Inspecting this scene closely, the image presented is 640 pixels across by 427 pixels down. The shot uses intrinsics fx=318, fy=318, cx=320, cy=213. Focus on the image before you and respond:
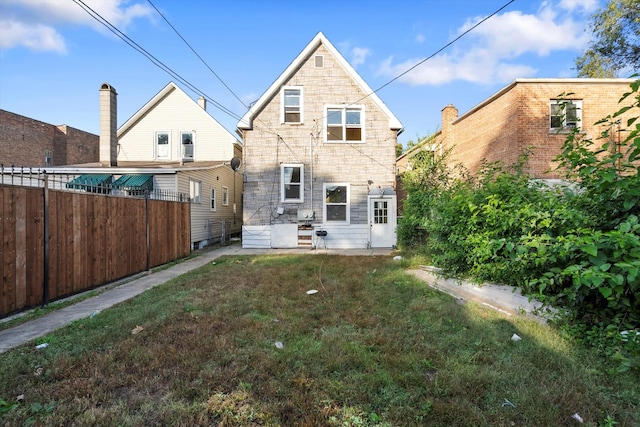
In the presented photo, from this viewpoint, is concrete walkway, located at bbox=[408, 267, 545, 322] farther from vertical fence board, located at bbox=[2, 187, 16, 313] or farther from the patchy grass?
vertical fence board, located at bbox=[2, 187, 16, 313]

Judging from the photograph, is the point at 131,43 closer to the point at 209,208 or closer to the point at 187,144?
the point at 209,208

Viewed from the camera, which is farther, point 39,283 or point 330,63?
point 330,63

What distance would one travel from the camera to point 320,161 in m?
13.0

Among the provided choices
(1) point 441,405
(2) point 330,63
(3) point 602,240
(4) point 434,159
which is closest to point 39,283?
(1) point 441,405

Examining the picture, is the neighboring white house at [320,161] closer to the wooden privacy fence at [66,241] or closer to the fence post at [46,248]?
the wooden privacy fence at [66,241]

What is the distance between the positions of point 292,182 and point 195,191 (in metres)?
4.39

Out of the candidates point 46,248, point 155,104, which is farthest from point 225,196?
point 46,248

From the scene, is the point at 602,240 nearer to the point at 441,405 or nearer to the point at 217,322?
the point at 441,405

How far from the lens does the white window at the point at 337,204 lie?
42.6 ft

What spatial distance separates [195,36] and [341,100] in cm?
584

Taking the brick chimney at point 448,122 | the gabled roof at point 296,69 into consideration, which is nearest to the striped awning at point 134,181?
the gabled roof at point 296,69

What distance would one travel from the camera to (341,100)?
42.8 ft

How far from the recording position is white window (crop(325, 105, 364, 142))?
1304cm

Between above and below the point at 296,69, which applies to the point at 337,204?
below
